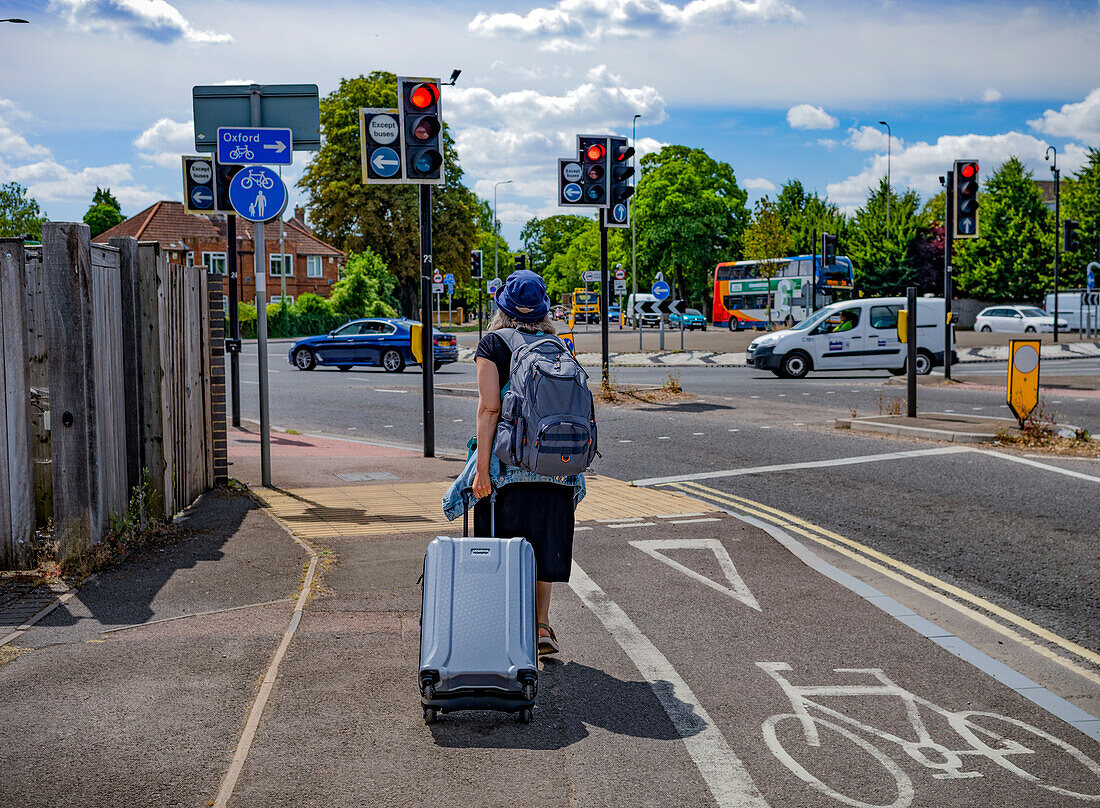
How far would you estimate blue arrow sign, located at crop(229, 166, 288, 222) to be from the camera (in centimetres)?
930

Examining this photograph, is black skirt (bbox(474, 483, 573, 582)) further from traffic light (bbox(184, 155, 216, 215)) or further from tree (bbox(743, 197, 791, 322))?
tree (bbox(743, 197, 791, 322))

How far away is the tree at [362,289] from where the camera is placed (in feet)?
199

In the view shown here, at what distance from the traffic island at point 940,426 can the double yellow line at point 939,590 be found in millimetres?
4710

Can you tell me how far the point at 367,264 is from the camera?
6125cm

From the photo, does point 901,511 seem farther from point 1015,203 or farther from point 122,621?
point 1015,203

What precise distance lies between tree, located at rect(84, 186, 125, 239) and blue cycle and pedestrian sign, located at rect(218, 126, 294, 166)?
107 m

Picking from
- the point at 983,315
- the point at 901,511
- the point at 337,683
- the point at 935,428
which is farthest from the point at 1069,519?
the point at 983,315

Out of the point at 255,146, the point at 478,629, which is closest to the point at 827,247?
the point at 255,146

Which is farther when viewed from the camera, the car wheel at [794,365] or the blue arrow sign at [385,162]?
the car wheel at [794,365]

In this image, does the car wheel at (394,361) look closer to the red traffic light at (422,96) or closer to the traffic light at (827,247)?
the traffic light at (827,247)

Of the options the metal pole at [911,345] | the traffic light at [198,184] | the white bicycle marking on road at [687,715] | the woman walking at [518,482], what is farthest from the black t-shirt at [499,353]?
the traffic light at [198,184]

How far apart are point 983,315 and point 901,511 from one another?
44949 millimetres

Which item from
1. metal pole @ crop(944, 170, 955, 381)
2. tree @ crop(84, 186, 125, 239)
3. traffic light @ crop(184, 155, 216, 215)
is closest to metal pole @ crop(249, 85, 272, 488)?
traffic light @ crop(184, 155, 216, 215)

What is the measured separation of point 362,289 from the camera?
61031mm
